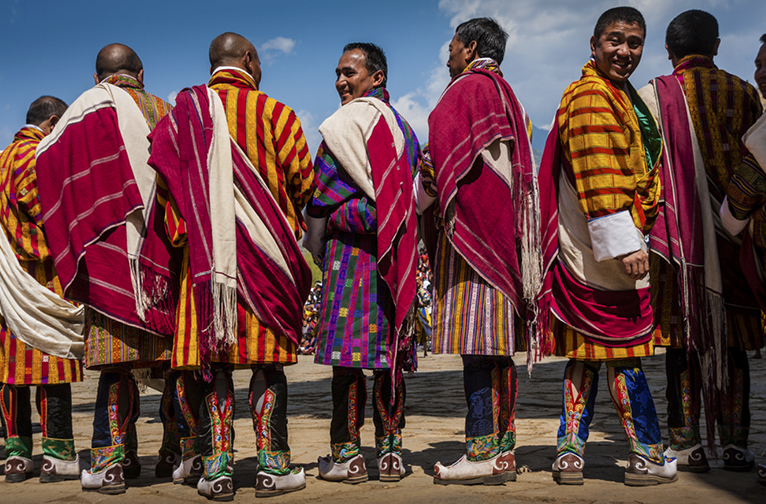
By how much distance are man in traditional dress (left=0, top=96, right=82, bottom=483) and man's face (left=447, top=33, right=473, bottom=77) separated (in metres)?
2.37

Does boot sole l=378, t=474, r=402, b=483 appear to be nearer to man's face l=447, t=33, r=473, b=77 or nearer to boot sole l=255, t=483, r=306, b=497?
boot sole l=255, t=483, r=306, b=497

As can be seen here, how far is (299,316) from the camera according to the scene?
11.0ft

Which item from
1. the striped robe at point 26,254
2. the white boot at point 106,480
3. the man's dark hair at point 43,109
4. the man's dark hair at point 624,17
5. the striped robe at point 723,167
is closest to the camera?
the man's dark hair at point 624,17

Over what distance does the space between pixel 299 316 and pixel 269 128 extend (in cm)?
90

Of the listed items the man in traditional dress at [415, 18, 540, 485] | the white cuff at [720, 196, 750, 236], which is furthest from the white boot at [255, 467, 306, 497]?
the white cuff at [720, 196, 750, 236]

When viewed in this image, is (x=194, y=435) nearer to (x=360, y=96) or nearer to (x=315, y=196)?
(x=315, y=196)

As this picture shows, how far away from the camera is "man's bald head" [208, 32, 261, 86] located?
3.47m

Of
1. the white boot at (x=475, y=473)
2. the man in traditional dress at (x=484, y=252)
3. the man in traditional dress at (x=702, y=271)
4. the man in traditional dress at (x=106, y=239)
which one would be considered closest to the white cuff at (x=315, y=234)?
the man in traditional dress at (x=484, y=252)

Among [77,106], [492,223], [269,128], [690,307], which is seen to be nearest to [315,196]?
[269,128]

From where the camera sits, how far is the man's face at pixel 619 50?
3.19 metres

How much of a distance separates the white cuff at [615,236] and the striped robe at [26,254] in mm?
2828

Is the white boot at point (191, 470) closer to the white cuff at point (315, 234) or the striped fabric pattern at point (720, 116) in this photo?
the white cuff at point (315, 234)

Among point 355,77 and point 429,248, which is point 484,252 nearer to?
point 429,248

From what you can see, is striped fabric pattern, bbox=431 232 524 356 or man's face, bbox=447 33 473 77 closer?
striped fabric pattern, bbox=431 232 524 356
